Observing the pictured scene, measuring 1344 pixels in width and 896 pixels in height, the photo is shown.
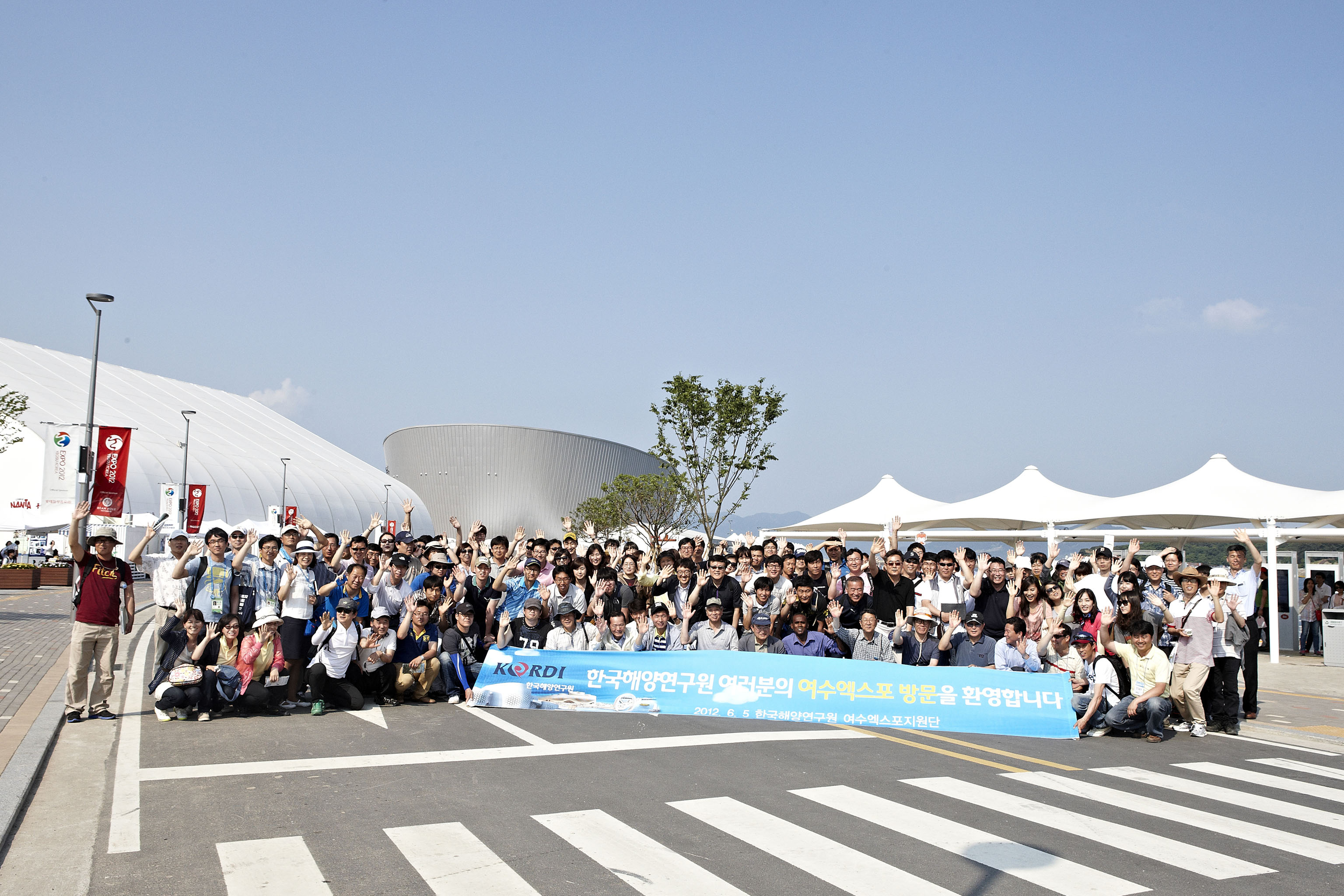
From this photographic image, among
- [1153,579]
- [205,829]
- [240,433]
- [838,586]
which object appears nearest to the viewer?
[205,829]

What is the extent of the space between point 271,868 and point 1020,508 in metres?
20.9

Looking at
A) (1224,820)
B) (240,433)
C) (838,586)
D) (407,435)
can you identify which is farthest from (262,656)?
(407,435)

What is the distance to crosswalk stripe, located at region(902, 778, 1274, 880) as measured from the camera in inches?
212

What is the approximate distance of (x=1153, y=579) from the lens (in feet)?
36.8

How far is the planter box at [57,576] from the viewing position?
35.1 meters

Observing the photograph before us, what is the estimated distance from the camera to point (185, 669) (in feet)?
31.3

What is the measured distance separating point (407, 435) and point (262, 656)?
10355 cm

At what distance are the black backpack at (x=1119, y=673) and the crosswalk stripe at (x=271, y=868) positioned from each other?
759cm

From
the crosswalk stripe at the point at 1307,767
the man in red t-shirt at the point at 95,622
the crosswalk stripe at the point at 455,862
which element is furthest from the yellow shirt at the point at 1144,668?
the man in red t-shirt at the point at 95,622

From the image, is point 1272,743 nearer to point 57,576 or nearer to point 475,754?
point 475,754

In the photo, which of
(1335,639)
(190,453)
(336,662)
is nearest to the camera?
(336,662)

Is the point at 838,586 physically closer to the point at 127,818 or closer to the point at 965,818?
the point at 965,818

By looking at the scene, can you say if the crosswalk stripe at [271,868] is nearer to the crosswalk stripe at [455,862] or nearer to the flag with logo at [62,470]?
the crosswalk stripe at [455,862]

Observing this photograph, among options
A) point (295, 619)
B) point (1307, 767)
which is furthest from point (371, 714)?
point (1307, 767)
